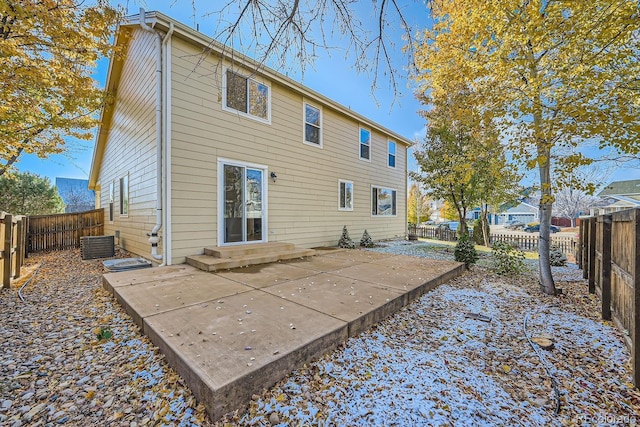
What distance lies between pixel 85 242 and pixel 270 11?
25.4ft

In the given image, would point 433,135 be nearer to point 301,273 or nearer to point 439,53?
point 439,53

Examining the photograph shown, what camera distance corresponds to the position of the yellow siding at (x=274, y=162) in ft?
18.1

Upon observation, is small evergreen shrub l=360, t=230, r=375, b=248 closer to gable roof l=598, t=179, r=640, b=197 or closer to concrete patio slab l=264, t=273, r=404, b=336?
concrete patio slab l=264, t=273, r=404, b=336

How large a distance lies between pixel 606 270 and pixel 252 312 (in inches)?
174

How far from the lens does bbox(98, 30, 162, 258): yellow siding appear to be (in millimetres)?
5797

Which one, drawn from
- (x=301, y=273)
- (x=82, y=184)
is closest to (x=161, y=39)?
(x=301, y=273)

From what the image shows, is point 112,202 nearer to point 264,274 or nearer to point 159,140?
point 159,140

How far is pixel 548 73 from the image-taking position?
14.3 ft

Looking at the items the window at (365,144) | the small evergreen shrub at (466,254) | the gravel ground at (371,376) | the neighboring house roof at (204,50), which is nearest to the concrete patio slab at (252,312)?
the gravel ground at (371,376)

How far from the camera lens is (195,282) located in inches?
167

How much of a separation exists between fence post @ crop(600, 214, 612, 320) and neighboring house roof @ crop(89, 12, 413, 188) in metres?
4.77

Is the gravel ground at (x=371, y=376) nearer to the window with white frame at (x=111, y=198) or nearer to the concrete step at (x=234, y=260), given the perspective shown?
the concrete step at (x=234, y=260)

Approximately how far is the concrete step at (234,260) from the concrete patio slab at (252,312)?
0.21m

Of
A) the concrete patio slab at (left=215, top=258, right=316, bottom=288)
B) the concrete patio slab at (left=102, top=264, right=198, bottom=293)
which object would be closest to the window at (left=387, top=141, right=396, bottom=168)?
the concrete patio slab at (left=215, top=258, right=316, bottom=288)
